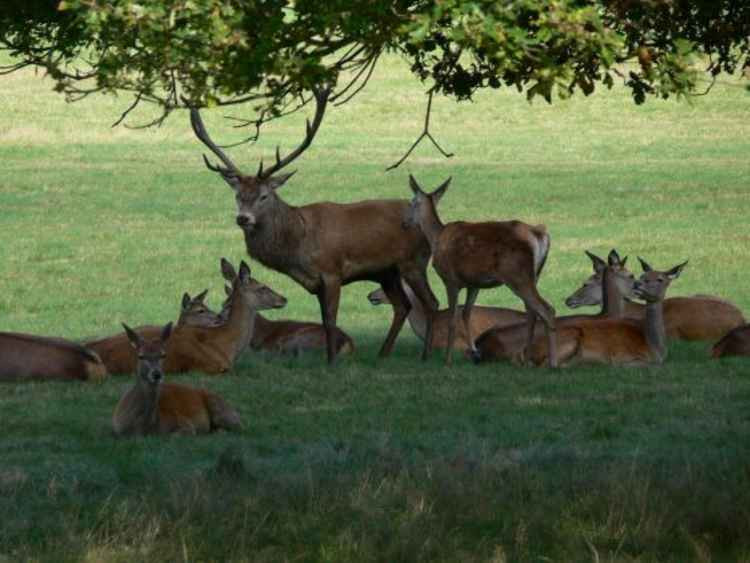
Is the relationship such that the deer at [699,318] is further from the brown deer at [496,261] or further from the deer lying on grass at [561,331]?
the brown deer at [496,261]

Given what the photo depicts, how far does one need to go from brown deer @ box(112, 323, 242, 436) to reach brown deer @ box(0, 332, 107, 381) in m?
2.32

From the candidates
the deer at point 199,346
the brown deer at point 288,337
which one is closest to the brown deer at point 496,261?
the brown deer at point 288,337

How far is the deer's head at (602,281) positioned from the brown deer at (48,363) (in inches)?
177

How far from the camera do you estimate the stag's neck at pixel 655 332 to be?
1380cm

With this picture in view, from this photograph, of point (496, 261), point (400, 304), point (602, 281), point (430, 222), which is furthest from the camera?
point (602, 281)

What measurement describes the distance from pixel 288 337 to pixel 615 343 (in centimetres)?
341

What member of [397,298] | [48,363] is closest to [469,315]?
[397,298]

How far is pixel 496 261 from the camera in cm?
1404

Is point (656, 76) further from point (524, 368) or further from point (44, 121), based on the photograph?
point (44, 121)

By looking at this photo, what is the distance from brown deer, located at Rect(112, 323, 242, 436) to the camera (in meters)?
10.0

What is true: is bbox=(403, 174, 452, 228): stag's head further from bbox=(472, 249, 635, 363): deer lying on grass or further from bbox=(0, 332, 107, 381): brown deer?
bbox=(0, 332, 107, 381): brown deer

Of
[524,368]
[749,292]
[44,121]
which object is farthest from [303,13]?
[44,121]

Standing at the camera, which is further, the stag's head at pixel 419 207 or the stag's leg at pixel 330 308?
the stag's head at pixel 419 207

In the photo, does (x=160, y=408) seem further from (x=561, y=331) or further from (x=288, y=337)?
(x=288, y=337)
